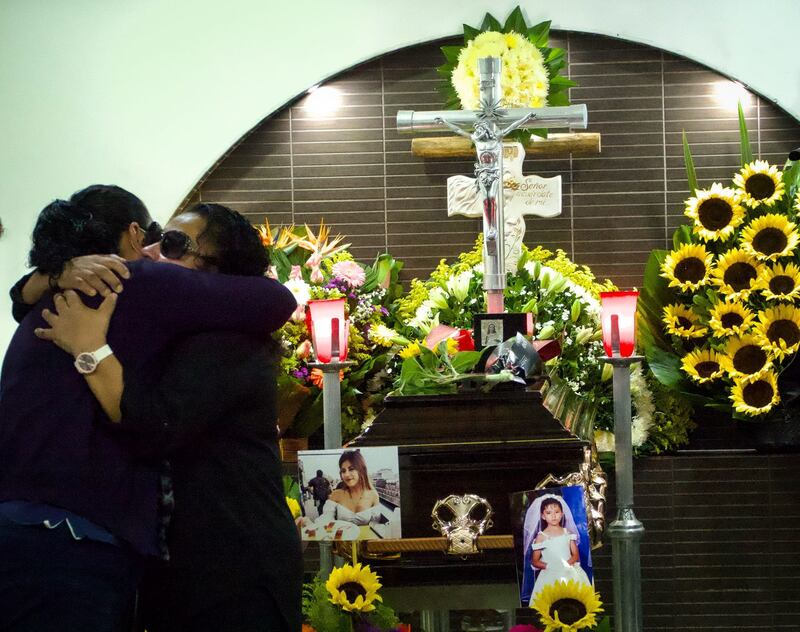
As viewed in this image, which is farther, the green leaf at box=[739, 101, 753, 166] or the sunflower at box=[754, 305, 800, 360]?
the green leaf at box=[739, 101, 753, 166]

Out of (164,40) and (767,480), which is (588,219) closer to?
(767,480)

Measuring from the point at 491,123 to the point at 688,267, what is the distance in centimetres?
115

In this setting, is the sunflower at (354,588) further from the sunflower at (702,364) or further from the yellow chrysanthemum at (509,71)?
the yellow chrysanthemum at (509,71)

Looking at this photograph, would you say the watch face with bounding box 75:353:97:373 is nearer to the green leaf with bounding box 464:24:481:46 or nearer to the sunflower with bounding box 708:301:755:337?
the sunflower with bounding box 708:301:755:337

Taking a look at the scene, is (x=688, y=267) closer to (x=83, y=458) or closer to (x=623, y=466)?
(x=623, y=466)

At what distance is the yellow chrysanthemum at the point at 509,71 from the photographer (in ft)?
16.3

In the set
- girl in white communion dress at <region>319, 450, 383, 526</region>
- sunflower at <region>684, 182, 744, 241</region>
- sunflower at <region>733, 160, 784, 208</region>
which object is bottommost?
girl in white communion dress at <region>319, 450, 383, 526</region>

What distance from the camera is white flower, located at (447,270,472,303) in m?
4.84

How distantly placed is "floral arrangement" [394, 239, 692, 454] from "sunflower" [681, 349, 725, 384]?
335 millimetres

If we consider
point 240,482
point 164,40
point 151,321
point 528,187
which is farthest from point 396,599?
point 164,40

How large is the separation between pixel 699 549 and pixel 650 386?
751 millimetres

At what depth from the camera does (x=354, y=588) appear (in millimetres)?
2879

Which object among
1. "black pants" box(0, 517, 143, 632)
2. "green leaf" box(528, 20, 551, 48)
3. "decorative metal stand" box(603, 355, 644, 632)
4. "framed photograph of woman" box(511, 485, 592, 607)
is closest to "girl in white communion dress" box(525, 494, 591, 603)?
"framed photograph of woman" box(511, 485, 592, 607)

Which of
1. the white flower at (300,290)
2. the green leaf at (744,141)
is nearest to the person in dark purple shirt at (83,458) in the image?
the white flower at (300,290)
